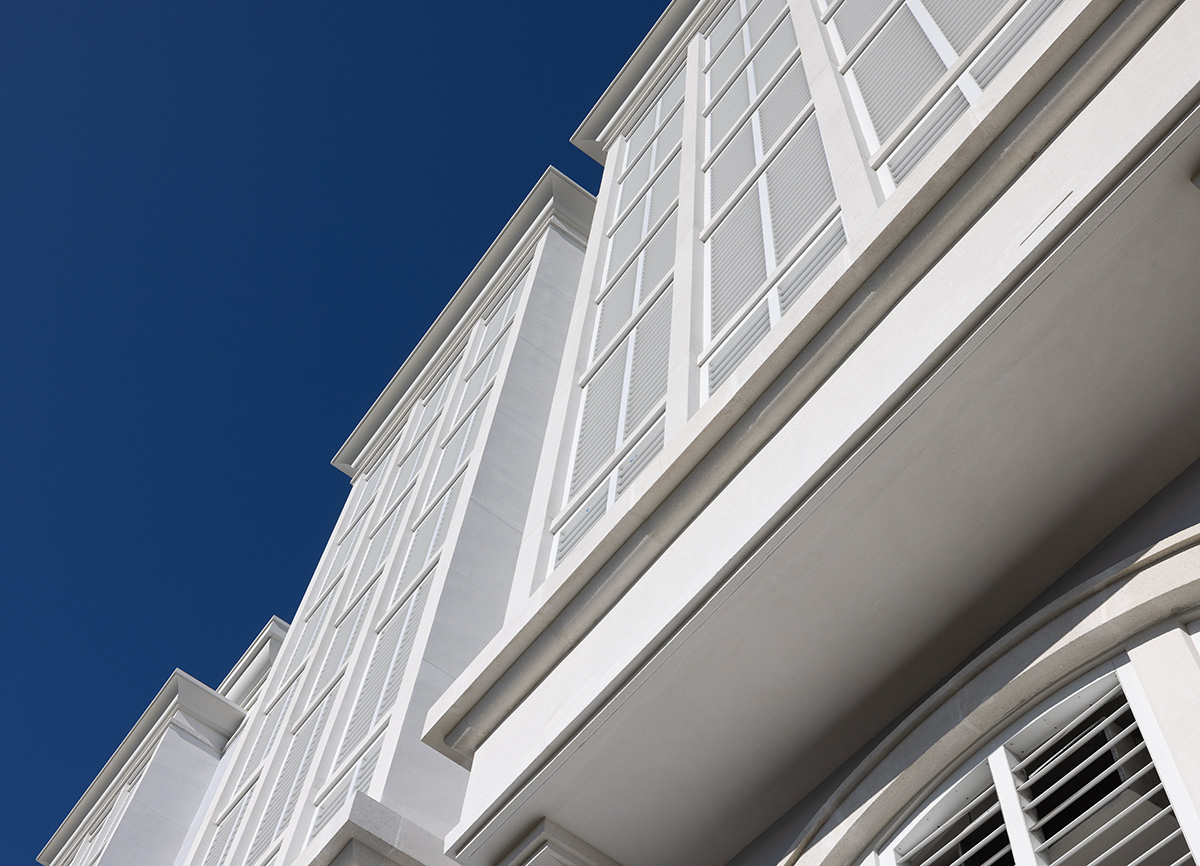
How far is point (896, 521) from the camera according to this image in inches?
268

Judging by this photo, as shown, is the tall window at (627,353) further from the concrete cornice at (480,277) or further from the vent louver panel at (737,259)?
the concrete cornice at (480,277)

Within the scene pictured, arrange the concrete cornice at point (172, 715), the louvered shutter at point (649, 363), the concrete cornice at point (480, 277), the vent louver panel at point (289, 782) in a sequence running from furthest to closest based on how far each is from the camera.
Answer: the concrete cornice at point (172, 715)
the concrete cornice at point (480, 277)
the vent louver panel at point (289, 782)
the louvered shutter at point (649, 363)

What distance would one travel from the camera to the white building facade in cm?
591

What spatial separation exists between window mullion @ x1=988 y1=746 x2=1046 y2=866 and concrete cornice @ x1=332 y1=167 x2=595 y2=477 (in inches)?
637

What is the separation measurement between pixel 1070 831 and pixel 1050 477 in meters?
1.95

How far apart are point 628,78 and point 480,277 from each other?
4372 millimetres

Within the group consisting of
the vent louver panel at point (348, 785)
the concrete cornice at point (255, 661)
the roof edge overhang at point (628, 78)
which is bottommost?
the vent louver panel at point (348, 785)

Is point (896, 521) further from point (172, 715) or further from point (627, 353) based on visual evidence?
point (172, 715)

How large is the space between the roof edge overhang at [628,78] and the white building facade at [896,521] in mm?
9652

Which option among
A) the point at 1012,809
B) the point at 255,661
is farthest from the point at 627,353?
the point at 255,661

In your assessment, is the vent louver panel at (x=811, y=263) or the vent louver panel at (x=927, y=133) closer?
the vent louver panel at (x=927, y=133)

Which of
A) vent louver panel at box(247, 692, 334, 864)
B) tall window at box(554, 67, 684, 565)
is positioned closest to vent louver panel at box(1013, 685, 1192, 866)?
tall window at box(554, 67, 684, 565)

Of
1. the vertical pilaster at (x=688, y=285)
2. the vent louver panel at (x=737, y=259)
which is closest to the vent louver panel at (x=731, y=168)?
the vertical pilaster at (x=688, y=285)

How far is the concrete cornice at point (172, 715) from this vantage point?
26672 mm
